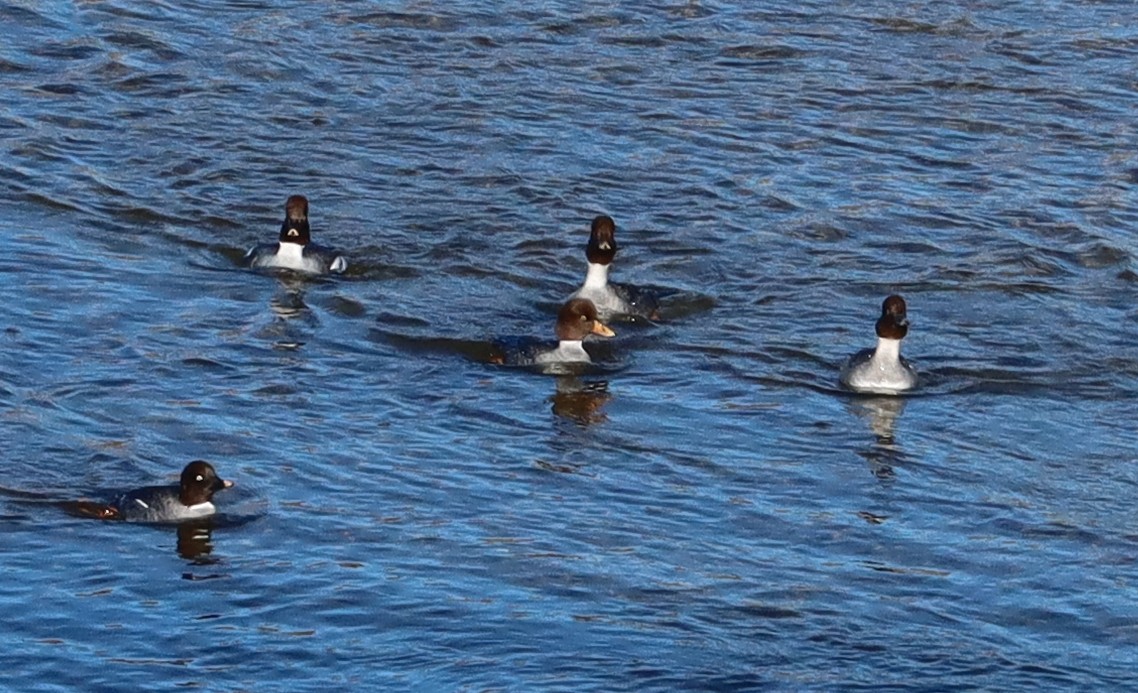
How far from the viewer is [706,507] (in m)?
16.4

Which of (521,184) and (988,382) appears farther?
(521,184)

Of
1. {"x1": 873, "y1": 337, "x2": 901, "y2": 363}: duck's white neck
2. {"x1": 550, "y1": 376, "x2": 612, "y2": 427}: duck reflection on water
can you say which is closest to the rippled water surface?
{"x1": 550, "y1": 376, "x2": 612, "y2": 427}: duck reflection on water

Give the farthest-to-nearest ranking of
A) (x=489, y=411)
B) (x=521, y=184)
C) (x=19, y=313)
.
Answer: (x=521, y=184) < (x=19, y=313) < (x=489, y=411)

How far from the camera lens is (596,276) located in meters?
20.8

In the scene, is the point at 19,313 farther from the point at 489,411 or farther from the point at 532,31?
the point at 532,31

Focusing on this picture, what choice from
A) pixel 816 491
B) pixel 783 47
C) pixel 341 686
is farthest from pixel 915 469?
pixel 783 47

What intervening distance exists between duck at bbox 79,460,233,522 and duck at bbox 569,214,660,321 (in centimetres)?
557

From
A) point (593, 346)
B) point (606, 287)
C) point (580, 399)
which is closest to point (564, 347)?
point (593, 346)

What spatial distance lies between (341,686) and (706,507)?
148 inches

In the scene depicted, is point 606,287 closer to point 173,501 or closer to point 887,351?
point 887,351

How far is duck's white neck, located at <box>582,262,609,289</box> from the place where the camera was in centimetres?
2073

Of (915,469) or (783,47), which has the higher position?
(783,47)

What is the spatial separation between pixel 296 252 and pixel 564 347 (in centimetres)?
299

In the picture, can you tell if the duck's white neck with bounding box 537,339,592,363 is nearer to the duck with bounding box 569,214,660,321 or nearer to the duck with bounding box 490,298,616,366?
the duck with bounding box 490,298,616,366
